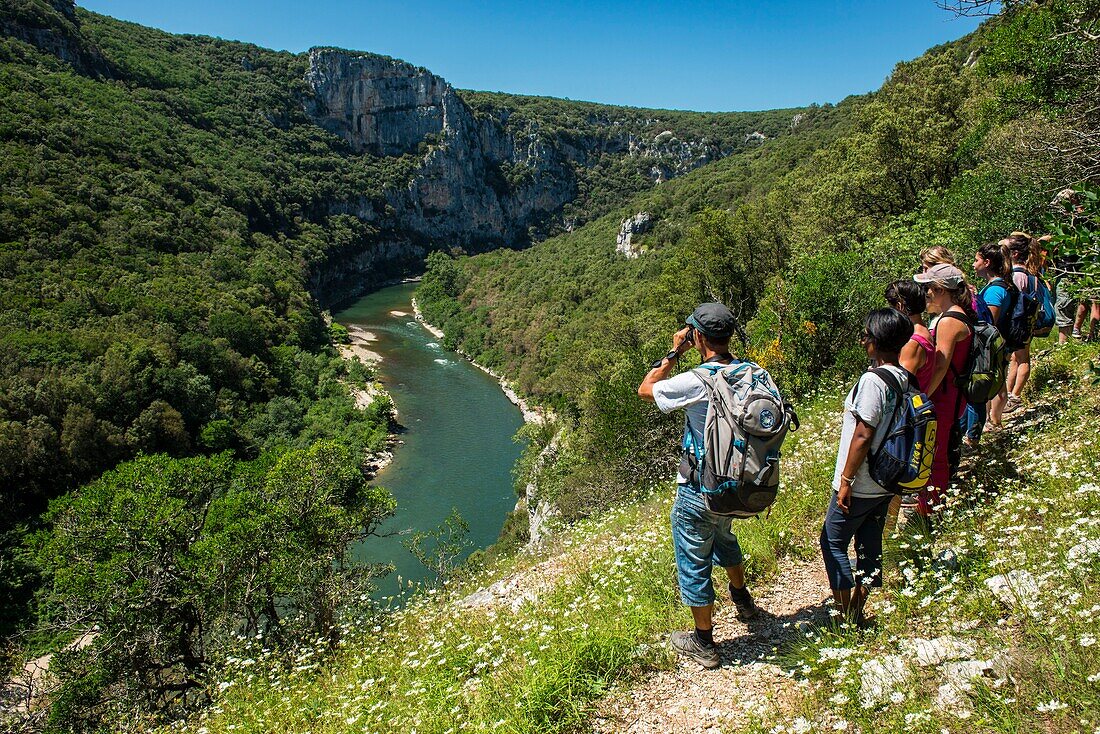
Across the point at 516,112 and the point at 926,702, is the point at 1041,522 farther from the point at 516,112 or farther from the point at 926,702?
the point at 516,112

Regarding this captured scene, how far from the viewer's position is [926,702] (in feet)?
6.65

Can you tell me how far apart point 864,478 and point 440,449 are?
119ft

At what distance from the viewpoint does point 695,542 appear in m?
3.09

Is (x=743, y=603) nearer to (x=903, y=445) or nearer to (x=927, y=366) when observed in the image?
(x=903, y=445)

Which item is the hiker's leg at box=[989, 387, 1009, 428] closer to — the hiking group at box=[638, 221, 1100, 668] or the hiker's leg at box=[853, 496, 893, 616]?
the hiking group at box=[638, 221, 1100, 668]

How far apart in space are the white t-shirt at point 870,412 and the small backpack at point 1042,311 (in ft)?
9.02

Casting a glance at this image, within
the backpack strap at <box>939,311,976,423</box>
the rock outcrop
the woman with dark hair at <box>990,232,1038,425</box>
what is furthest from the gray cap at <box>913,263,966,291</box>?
the rock outcrop

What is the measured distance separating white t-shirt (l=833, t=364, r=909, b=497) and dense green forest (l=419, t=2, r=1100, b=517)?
60.5 inches

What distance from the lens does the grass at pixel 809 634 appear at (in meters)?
2.03

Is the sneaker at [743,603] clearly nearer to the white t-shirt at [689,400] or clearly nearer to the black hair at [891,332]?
the white t-shirt at [689,400]

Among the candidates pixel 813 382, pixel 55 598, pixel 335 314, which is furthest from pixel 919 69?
pixel 335 314

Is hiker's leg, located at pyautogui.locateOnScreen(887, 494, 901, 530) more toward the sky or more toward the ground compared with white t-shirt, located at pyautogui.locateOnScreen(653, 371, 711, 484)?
more toward the ground

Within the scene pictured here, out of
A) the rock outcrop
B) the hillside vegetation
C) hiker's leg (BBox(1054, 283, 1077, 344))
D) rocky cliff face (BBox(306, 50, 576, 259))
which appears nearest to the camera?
hiker's leg (BBox(1054, 283, 1077, 344))

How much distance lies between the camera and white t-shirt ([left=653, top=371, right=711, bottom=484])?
9.46ft
